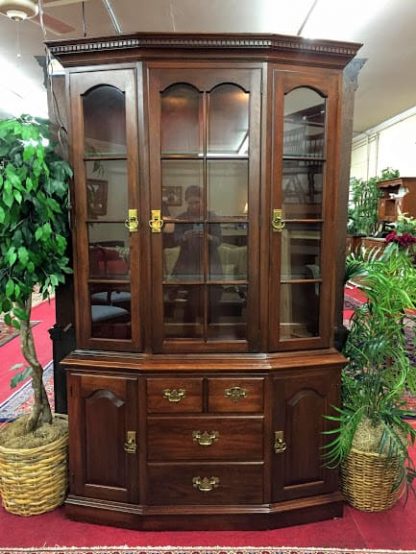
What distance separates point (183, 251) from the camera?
1.96 meters

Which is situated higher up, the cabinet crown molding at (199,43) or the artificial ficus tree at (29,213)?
the cabinet crown molding at (199,43)

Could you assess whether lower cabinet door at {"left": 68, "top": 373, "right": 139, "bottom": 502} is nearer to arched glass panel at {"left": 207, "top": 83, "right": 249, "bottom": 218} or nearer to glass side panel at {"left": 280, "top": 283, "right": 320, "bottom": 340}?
glass side panel at {"left": 280, "top": 283, "right": 320, "bottom": 340}

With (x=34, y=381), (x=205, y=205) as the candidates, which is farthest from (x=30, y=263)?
(x=205, y=205)

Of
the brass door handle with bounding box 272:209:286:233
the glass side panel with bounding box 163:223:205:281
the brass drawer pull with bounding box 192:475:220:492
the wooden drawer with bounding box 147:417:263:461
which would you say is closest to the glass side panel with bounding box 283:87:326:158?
the brass door handle with bounding box 272:209:286:233

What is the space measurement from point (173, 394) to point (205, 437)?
26 cm

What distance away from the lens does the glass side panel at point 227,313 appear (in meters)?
1.97

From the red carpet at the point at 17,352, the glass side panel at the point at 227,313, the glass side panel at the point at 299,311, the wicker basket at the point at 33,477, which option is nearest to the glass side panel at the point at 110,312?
the glass side panel at the point at 227,313

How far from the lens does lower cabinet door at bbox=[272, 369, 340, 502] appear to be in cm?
197

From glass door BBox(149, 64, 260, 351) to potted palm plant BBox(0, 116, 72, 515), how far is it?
0.47 meters

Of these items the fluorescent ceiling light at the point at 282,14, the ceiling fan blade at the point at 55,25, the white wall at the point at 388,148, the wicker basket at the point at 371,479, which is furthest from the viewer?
the white wall at the point at 388,148

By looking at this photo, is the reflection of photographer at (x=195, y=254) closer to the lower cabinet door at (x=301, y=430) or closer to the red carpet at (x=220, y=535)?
the lower cabinet door at (x=301, y=430)

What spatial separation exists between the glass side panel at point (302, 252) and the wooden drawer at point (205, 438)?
718 mm

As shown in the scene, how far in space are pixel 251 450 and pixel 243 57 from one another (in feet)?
5.81

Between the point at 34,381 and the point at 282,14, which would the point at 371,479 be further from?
the point at 282,14
